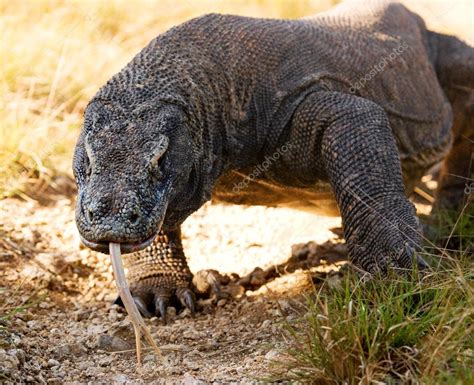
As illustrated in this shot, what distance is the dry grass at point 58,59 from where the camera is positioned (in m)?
7.21

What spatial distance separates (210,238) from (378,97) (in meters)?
1.98

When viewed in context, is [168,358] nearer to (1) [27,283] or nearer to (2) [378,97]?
(1) [27,283]

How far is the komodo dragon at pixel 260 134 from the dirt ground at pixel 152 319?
385 millimetres

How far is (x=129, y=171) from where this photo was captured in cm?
382

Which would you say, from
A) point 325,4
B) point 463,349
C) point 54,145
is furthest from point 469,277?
point 325,4

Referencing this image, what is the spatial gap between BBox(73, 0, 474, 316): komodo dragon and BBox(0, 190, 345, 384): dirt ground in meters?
0.38

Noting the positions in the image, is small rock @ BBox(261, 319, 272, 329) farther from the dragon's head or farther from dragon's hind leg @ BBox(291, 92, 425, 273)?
the dragon's head

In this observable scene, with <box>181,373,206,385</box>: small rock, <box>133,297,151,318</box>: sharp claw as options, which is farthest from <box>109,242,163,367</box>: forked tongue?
<box>133,297,151,318</box>: sharp claw

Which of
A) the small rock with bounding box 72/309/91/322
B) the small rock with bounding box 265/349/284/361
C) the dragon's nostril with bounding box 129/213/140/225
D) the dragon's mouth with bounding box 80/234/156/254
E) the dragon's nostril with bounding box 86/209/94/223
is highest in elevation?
the dragon's nostril with bounding box 86/209/94/223

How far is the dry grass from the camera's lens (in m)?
7.21

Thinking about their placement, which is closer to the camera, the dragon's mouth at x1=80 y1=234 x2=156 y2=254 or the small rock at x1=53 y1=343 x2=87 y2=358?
the dragon's mouth at x1=80 y1=234 x2=156 y2=254

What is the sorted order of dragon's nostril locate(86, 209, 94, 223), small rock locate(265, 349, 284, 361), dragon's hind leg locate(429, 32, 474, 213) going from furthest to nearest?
1. dragon's hind leg locate(429, 32, 474, 213)
2. small rock locate(265, 349, 284, 361)
3. dragon's nostril locate(86, 209, 94, 223)

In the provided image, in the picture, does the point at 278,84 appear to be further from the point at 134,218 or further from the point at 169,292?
the point at 134,218

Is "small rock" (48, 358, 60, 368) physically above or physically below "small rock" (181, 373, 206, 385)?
below
